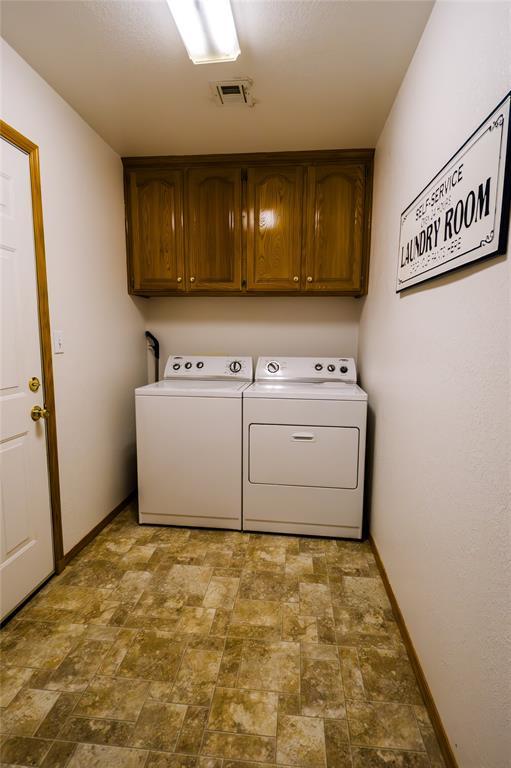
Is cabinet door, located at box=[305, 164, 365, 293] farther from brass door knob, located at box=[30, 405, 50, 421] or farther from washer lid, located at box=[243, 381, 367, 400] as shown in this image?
brass door knob, located at box=[30, 405, 50, 421]

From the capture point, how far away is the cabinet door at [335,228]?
229cm

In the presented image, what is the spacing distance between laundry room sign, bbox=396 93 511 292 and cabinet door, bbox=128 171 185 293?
162cm

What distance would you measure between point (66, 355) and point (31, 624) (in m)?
1.20

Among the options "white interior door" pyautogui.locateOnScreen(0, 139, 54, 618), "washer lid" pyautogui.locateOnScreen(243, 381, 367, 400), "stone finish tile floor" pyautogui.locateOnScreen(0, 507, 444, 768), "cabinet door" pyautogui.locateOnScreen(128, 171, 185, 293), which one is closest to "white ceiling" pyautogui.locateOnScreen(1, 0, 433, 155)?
"cabinet door" pyautogui.locateOnScreen(128, 171, 185, 293)

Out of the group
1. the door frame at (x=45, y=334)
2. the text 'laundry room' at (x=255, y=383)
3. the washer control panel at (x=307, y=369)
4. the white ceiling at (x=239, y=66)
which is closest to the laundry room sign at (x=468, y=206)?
the text 'laundry room' at (x=255, y=383)

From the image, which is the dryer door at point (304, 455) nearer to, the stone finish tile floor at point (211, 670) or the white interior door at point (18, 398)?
the stone finish tile floor at point (211, 670)

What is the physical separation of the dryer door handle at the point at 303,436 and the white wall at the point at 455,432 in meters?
0.50

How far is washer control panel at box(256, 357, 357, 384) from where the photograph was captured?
8.30 feet

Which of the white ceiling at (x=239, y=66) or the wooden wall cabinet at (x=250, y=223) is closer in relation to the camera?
the white ceiling at (x=239, y=66)

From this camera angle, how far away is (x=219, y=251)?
2.46 metres

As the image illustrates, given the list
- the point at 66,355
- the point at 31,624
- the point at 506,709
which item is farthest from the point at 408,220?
the point at 31,624

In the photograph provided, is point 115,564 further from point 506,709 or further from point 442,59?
point 442,59

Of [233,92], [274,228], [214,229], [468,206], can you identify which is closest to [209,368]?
[214,229]

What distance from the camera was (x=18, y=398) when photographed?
1531mm
